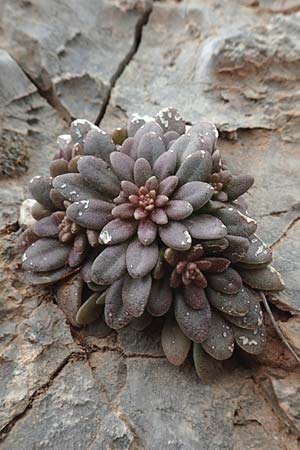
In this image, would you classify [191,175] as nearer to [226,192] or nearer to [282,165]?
[226,192]

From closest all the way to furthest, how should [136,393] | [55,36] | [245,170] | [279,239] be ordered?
[136,393]
[279,239]
[245,170]
[55,36]

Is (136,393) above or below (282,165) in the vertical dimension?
below

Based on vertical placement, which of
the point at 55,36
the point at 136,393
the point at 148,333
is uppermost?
the point at 55,36

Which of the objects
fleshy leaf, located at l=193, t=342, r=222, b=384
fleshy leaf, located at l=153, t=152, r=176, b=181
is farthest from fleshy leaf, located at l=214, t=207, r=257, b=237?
fleshy leaf, located at l=193, t=342, r=222, b=384

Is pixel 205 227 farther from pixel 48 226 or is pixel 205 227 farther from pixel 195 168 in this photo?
pixel 48 226

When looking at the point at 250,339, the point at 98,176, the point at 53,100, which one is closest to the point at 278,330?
the point at 250,339

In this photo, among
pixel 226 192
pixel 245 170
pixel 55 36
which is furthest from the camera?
pixel 55 36

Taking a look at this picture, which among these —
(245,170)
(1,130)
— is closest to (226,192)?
(245,170)
